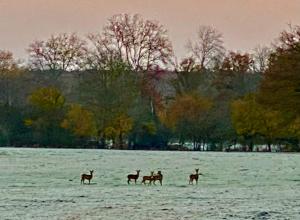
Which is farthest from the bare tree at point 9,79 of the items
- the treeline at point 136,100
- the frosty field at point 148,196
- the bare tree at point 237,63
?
the frosty field at point 148,196

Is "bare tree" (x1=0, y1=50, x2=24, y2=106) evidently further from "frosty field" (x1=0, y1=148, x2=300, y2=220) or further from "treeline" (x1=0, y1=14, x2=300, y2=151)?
"frosty field" (x1=0, y1=148, x2=300, y2=220)

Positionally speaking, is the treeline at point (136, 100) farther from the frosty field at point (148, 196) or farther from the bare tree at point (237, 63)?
the frosty field at point (148, 196)

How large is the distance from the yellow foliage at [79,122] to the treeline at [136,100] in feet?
0.38

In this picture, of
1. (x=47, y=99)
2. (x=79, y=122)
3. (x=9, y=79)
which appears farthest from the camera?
(x=9, y=79)

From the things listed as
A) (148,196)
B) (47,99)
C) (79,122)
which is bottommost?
(148,196)

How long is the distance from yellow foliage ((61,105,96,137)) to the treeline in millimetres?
116

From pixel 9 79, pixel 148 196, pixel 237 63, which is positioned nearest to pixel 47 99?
pixel 9 79

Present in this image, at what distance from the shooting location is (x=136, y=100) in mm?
94000

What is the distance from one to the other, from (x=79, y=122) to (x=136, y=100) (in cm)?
750

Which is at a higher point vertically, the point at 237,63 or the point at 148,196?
the point at 237,63

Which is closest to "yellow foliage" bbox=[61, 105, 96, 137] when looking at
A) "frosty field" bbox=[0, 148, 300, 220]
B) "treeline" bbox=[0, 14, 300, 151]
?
"treeline" bbox=[0, 14, 300, 151]

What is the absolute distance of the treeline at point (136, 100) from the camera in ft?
298

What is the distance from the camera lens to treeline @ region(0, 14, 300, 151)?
9094 cm

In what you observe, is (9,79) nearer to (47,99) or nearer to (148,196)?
(47,99)
